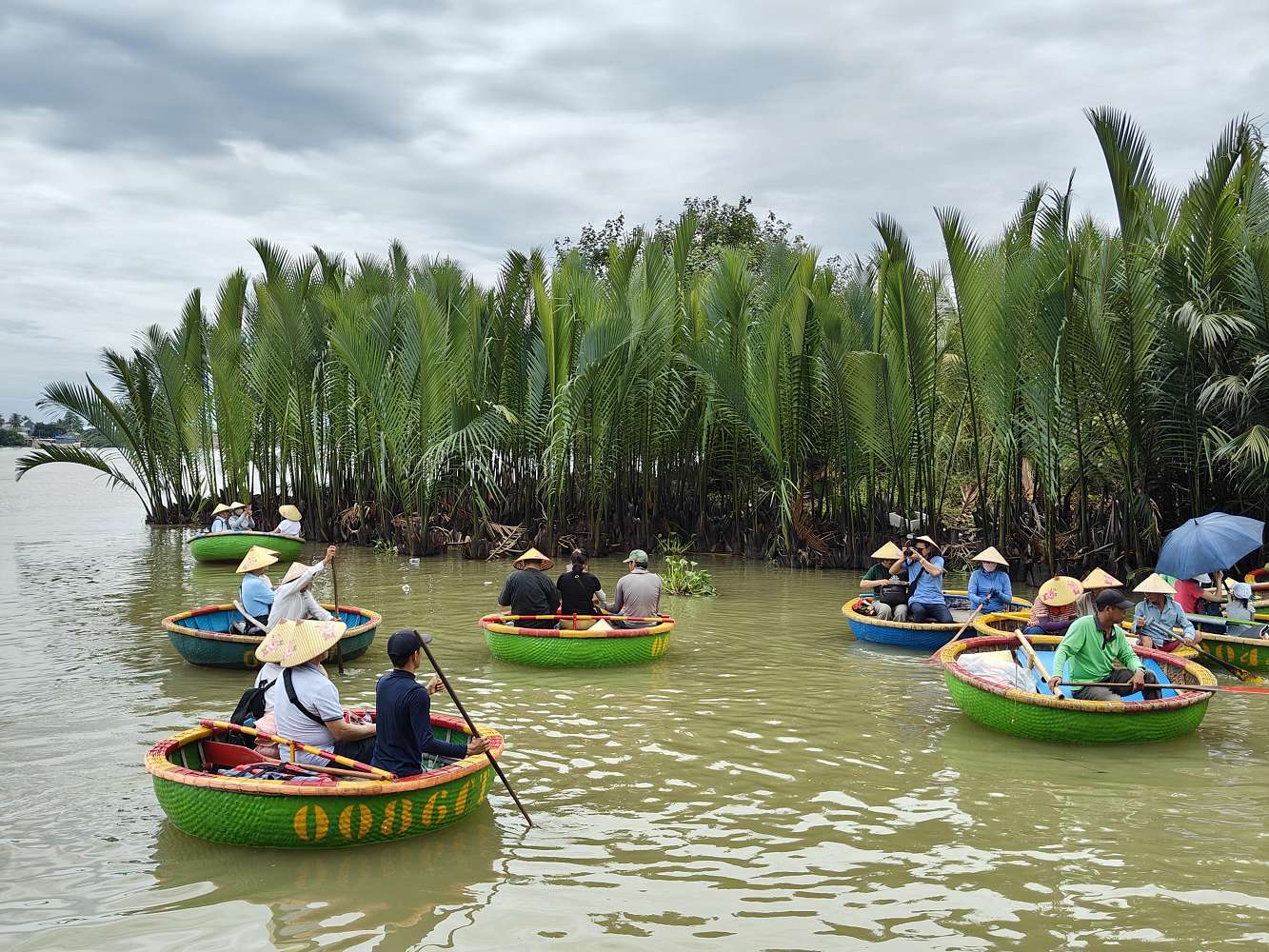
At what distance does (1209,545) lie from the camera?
9.62 metres

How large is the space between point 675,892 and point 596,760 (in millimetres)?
2194

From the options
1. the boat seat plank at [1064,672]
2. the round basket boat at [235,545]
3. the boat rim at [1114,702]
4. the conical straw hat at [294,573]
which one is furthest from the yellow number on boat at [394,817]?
the round basket boat at [235,545]

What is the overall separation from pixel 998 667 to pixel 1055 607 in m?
1.34

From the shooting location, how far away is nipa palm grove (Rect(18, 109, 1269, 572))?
13992 mm

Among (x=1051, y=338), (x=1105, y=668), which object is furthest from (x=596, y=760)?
(x=1051, y=338)

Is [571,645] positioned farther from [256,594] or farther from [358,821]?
[358,821]

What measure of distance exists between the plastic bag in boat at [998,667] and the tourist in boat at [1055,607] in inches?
29.7

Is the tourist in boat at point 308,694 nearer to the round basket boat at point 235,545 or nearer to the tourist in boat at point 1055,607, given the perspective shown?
the tourist in boat at point 1055,607

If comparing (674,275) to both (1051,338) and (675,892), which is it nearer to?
(1051,338)

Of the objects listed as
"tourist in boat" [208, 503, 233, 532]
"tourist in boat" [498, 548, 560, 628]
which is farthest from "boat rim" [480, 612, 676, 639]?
"tourist in boat" [208, 503, 233, 532]

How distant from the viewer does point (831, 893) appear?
16.9 feet

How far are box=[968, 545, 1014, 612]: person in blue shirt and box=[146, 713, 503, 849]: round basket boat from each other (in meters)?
7.35

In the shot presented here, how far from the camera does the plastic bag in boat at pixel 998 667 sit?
855 centimetres

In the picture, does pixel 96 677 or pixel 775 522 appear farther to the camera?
pixel 775 522
